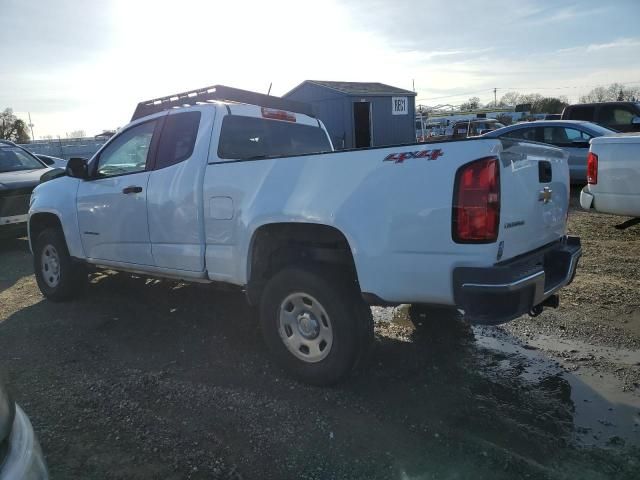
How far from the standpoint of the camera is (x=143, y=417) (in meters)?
3.33

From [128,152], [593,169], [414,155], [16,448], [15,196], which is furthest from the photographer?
[15,196]

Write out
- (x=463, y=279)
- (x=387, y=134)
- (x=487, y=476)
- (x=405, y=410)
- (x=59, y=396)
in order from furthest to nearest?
(x=387, y=134) → (x=59, y=396) → (x=405, y=410) → (x=463, y=279) → (x=487, y=476)

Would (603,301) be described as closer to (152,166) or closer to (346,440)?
(346,440)

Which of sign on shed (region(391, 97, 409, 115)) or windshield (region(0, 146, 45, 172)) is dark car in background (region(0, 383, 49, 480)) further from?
sign on shed (region(391, 97, 409, 115))

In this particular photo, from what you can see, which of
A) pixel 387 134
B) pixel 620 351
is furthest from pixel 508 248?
pixel 387 134

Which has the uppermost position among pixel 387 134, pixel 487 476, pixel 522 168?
pixel 387 134

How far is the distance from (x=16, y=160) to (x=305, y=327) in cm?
948

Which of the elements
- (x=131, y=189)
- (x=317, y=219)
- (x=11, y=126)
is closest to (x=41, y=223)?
(x=131, y=189)

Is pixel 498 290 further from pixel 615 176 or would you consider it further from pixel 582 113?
pixel 582 113

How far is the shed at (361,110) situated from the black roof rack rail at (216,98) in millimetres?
15767

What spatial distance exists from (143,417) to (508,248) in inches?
98.7

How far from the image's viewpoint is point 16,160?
10500mm

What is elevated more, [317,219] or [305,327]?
[317,219]

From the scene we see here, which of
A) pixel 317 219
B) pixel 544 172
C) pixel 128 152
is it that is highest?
pixel 128 152
